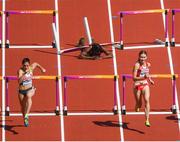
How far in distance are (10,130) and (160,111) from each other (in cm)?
370

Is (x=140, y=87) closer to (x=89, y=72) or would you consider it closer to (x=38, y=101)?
(x=38, y=101)

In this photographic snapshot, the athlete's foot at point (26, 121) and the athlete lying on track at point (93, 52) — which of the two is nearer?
the athlete's foot at point (26, 121)

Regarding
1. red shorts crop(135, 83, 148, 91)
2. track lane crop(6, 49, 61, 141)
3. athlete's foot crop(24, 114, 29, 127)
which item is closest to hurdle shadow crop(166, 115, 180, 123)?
red shorts crop(135, 83, 148, 91)

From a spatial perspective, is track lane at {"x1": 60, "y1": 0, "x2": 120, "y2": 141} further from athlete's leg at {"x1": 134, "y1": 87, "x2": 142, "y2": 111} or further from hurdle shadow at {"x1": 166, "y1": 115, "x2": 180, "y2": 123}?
hurdle shadow at {"x1": 166, "y1": 115, "x2": 180, "y2": 123}

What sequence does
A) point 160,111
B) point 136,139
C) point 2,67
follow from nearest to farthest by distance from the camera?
point 136,139 < point 160,111 < point 2,67

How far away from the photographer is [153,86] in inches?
797

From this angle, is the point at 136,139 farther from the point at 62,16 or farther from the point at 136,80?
the point at 62,16


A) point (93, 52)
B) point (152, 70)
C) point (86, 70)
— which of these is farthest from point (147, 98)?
point (93, 52)

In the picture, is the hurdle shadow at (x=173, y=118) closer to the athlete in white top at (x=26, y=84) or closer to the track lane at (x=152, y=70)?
the track lane at (x=152, y=70)

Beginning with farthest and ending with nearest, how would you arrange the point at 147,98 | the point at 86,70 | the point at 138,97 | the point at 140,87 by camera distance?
the point at 86,70 < the point at 138,97 < the point at 140,87 < the point at 147,98

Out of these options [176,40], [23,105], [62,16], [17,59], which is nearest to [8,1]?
[62,16]

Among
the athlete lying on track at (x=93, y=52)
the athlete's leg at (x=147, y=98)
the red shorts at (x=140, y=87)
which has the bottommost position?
the athlete's leg at (x=147, y=98)

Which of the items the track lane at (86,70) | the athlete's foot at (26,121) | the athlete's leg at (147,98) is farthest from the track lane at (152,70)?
the athlete's foot at (26,121)

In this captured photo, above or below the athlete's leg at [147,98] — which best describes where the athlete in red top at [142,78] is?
above
